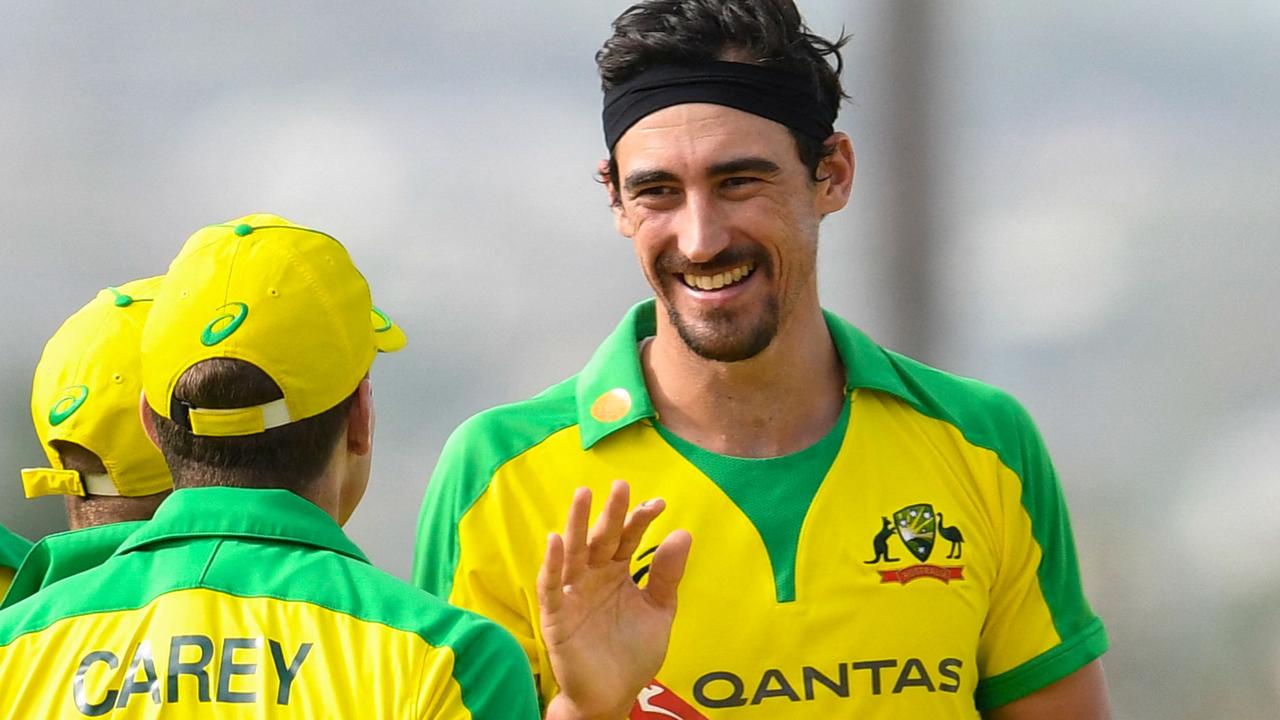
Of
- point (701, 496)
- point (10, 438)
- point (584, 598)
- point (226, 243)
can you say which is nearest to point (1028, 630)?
point (701, 496)

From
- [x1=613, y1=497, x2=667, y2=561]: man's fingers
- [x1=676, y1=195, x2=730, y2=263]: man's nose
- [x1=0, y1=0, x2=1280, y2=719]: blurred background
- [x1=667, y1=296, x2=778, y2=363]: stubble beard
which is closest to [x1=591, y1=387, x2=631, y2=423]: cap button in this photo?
[x1=667, y1=296, x2=778, y2=363]: stubble beard

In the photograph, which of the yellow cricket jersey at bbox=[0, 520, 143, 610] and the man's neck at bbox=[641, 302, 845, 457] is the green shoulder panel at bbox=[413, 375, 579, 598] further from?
the yellow cricket jersey at bbox=[0, 520, 143, 610]

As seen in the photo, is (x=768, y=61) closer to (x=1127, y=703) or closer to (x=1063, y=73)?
(x=1063, y=73)

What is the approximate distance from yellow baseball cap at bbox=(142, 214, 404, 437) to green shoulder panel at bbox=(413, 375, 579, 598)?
41cm

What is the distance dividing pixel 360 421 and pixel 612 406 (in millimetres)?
523

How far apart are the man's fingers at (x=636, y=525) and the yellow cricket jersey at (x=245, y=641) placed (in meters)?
0.31

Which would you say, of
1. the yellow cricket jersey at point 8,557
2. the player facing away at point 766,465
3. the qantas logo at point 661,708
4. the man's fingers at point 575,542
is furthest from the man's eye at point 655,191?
the yellow cricket jersey at point 8,557

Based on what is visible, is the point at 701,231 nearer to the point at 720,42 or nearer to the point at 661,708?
the point at 720,42

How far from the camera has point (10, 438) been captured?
3984 millimetres

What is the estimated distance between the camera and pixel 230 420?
5.62 ft

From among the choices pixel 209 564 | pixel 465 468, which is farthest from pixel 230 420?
pixel 465 468

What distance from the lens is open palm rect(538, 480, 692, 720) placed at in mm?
1903

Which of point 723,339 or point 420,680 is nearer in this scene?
point 420,680

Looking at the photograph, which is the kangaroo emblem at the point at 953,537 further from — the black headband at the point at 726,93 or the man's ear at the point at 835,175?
the black headband at the point at 726,93
